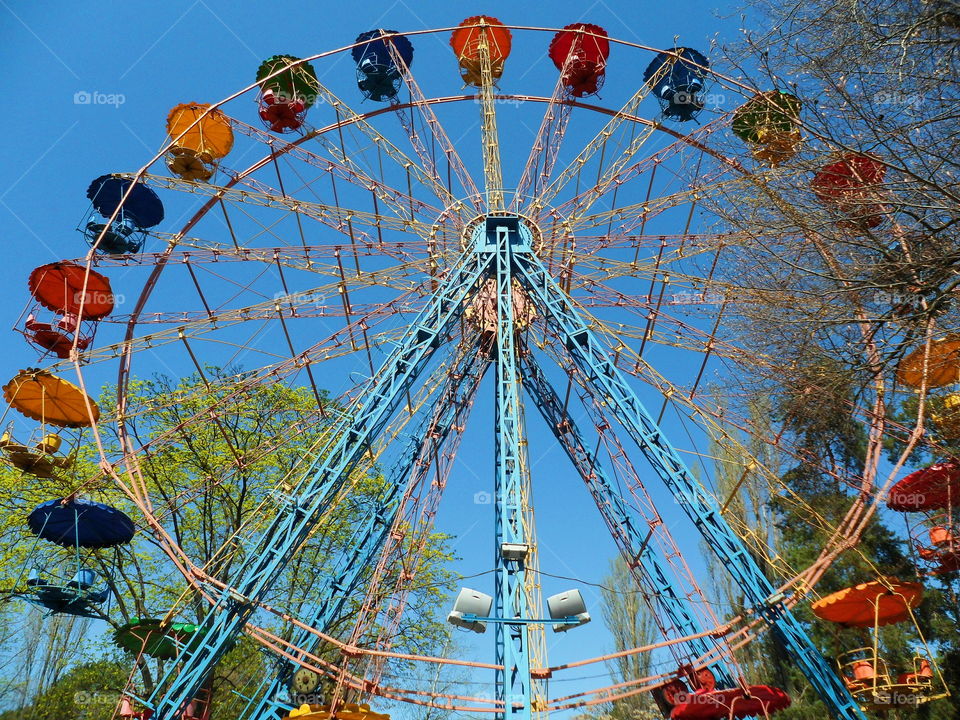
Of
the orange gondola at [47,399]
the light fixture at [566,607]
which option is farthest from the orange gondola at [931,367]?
the orange gondola at [47,399]

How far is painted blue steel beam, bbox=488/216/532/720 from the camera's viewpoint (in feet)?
29.2

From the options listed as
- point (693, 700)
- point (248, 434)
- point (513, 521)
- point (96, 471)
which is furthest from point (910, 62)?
point (96, 471)

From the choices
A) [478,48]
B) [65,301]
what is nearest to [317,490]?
[65,301]

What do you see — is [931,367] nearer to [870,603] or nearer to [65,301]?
[870,603]

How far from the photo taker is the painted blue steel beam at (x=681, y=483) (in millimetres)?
9398

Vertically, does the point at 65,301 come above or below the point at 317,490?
above

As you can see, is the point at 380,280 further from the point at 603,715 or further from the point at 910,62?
the point at 603,715

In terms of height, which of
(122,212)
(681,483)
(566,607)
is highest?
(122,212)

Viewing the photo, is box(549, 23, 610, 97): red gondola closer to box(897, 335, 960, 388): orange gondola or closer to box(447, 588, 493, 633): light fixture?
box(897, 335, 960, 388): orange gondola

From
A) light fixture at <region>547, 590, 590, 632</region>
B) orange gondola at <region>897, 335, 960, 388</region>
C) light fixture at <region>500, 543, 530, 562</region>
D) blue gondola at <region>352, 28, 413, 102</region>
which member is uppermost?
blue gondola at <region>352, 28, 413, 102</region>

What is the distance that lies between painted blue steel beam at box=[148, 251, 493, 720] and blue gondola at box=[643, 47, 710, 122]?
497 centimetres

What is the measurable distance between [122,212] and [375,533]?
763cm

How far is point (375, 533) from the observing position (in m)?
13.4

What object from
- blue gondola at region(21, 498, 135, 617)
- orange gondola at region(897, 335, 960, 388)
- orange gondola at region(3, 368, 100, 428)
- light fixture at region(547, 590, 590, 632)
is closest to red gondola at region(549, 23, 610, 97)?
orange gondola at region(897, 335, 960, 388)
